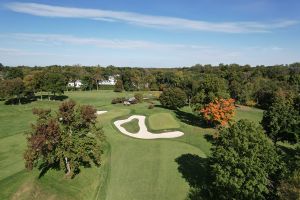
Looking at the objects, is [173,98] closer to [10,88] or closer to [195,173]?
[195,173]

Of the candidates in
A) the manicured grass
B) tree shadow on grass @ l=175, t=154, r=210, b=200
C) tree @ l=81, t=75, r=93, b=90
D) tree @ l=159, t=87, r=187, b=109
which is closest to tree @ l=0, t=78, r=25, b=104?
tree @ l=159, t=87, r=187, b=109

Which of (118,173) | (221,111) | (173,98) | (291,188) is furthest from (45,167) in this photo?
(173,98)

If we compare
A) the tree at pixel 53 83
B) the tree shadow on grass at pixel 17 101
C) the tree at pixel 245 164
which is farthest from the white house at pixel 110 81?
the tree at pixel 245 164

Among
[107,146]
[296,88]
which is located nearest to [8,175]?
[107,146]

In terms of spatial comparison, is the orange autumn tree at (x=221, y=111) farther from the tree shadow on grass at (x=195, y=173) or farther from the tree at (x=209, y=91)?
the tree shadow on grass at (x=195, y=173)

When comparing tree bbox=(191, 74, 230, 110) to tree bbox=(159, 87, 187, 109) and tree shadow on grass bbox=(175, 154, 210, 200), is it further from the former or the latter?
tree shadow on grass bbox=(175, 154, 210, 200)
